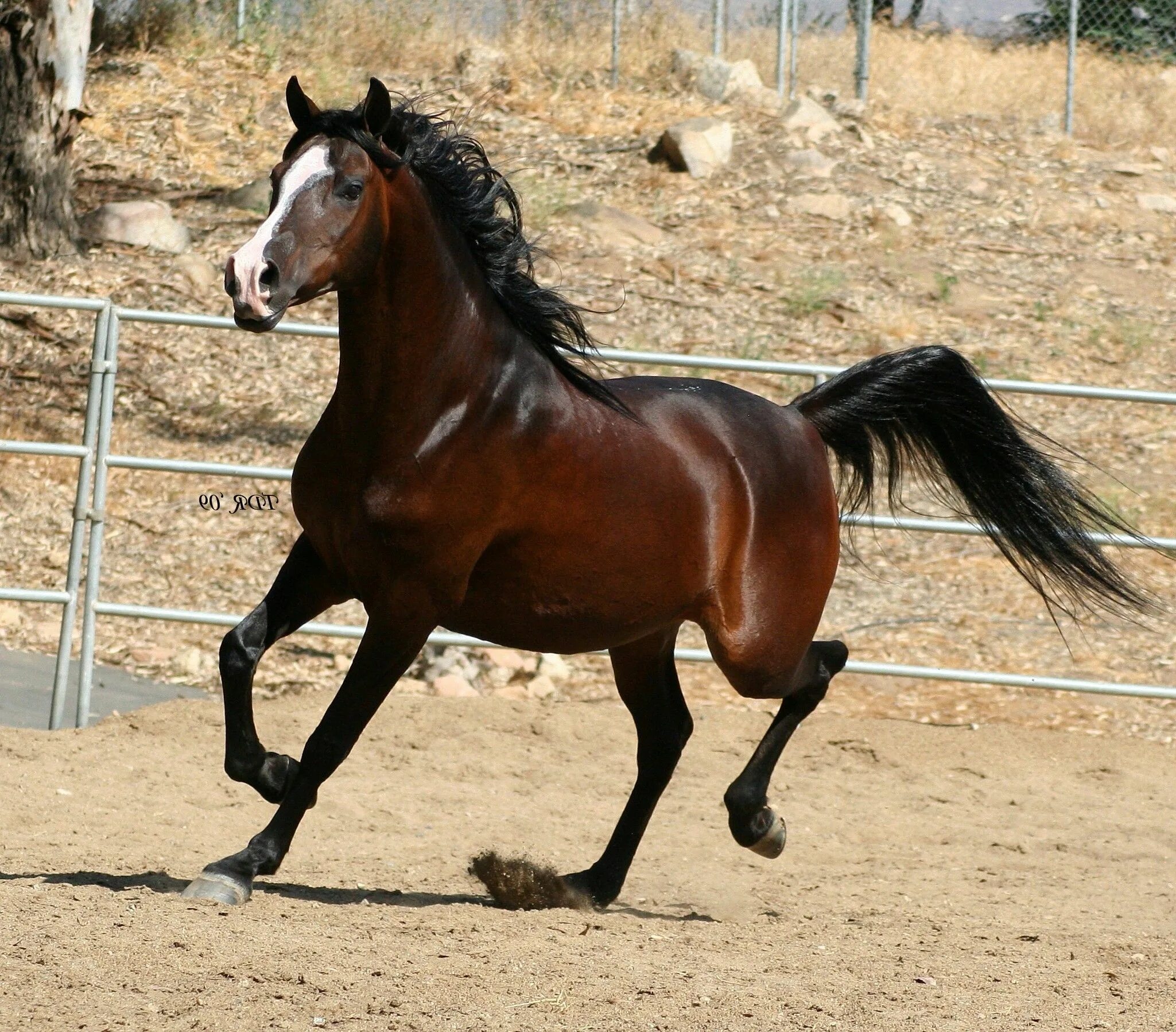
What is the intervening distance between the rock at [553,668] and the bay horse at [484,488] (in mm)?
2857

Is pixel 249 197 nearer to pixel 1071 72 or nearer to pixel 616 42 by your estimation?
pixel 616 42

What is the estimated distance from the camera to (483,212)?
11.8ft

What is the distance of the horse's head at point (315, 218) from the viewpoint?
2.97 meters

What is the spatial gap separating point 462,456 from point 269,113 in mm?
9946

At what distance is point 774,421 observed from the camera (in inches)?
168

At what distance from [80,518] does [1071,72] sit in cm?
1034

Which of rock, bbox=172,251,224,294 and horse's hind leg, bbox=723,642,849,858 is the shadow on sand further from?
rock, bbox=172,251,224,294

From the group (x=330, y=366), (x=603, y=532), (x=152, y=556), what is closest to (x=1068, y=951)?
(x=603, y=532)

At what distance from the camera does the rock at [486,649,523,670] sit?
703 cm

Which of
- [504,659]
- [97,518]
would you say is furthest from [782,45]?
[97,518]

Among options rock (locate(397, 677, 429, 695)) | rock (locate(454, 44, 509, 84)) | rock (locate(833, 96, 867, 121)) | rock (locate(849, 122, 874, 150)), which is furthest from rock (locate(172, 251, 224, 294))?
rock (locate(833, 96, 867, 121))

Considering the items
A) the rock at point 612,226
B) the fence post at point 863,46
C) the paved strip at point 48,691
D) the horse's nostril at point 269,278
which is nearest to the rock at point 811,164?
the fence post at point 863,46

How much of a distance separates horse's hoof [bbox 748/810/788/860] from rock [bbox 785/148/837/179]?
8980 millimetres

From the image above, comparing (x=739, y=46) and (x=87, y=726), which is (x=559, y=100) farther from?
(x=87, y=726)
